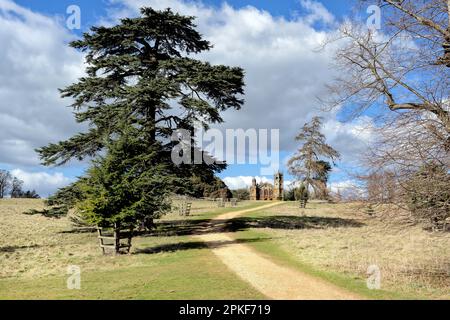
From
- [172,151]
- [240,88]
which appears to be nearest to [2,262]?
[172,151]

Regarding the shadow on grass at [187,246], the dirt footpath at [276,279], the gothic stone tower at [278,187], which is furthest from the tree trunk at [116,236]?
the gothic stone tower at [278,187]

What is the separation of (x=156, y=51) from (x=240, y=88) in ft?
22.8

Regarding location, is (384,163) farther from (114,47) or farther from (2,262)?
(114,47)

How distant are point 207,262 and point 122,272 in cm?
327

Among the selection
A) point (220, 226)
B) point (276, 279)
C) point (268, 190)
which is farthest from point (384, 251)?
point (268, 190)

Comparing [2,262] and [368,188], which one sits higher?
[368,188]

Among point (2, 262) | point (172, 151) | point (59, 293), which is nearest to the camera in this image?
point (59, 293)

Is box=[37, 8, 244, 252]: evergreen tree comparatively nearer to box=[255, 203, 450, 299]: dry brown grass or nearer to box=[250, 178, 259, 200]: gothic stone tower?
box=[255, 203, 450, 299]: dry brown grass

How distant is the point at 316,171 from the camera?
43500 mm

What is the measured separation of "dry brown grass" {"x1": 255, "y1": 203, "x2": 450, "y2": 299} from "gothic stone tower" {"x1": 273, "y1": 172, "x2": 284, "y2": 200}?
64600mm

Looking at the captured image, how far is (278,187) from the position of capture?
3679 inches

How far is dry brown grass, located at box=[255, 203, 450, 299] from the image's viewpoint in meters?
11.8

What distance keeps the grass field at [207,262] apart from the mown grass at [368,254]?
28mm
